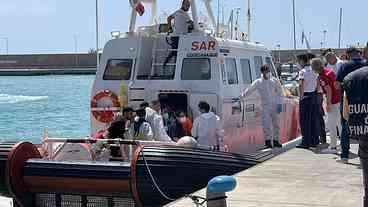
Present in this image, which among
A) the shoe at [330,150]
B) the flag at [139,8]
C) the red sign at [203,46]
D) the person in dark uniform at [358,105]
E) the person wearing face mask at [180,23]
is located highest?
the flag at [139,8]

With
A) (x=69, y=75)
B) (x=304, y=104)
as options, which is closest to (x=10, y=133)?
(x=304, y=104)

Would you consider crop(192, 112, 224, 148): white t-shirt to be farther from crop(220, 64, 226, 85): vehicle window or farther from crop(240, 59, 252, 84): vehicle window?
crop(240, 59, 252, 84): vehicle window

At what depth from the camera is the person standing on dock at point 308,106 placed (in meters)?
12.3

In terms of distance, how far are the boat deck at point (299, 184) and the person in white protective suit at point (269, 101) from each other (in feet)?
5.16

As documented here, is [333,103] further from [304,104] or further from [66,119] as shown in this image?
[66,119]

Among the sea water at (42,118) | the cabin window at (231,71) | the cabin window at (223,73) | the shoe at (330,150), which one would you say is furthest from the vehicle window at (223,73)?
the sea water at (42,118)

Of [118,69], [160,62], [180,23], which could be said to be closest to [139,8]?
[180,23]

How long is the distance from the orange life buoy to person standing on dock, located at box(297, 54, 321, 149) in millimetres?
3164

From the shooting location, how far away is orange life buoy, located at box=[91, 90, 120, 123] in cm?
1252

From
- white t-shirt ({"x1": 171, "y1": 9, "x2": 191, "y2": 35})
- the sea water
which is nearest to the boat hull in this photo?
white t-shirt ({"x1": 171, "y1": 9, "x2": 191, "y2": 35})

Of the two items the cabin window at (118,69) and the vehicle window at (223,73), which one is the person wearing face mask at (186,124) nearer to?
the vehicle window at (223,73)

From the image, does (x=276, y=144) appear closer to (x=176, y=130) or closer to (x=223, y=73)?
(x=223, y=73)

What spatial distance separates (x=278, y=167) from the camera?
10.1 metres

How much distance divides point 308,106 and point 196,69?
2018 mm
